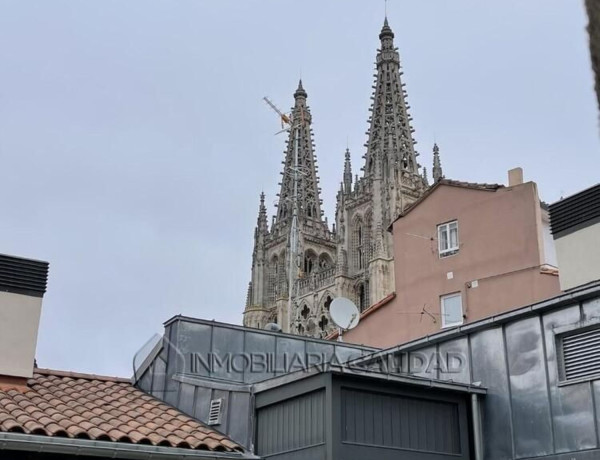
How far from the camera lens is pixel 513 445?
13.6 metres

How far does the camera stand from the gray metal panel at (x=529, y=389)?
1332 centimetres

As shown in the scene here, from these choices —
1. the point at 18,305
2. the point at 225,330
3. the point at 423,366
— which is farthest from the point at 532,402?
the point at 18,305

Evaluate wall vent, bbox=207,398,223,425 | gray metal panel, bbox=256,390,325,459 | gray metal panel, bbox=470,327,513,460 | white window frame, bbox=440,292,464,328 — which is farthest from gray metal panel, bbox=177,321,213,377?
white window frame, bbox=440,292,464,328

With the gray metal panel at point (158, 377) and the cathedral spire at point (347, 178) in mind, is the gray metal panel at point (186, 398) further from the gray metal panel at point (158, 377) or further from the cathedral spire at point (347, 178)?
the cathedral spire at point (347, 178)

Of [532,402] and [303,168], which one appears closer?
[532,402]

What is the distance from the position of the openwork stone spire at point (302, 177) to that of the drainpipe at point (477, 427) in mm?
101260

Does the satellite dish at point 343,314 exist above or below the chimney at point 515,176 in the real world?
below

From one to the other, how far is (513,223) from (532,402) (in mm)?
13063

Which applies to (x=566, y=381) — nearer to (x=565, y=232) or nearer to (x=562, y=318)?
(x=562, y=318)

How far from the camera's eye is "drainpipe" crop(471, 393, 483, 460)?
13859 mm

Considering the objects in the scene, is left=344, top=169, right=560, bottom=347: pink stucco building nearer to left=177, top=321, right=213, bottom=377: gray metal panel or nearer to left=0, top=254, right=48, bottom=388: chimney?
left=177, top=321, right=213, bottom=377: gray metal panel

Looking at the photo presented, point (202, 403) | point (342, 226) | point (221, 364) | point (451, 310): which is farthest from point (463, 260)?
point (342, 226)

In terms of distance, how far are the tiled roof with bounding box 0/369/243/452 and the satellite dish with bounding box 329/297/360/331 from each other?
204 inches

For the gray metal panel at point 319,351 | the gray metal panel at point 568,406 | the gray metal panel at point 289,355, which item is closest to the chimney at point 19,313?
the gray metal panel at point 289,355
